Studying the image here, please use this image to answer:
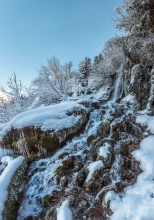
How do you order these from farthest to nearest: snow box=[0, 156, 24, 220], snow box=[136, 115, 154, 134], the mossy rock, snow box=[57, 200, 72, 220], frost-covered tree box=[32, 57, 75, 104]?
frost-covered tree box=[32, 57, 75, 104] < the mossy rock < snow box=[136, 115, 154, 134] < snow box=[0, 156, 24, 220] < snow box=[57, 200, 72, 220]

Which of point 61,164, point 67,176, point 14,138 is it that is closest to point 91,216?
point 67,176

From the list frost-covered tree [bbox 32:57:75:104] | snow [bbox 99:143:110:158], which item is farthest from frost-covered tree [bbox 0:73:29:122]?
snow [bbox 99:143:110:158]

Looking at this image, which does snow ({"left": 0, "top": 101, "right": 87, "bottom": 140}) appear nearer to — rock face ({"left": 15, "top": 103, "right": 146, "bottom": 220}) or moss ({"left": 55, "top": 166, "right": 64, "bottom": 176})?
rock face ({"left": 15, "top": 103, "right": 146, "bottom": 220})

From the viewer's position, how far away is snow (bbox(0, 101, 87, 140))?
23.0ft

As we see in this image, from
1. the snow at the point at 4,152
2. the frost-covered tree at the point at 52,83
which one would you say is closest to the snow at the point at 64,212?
the snow at the point at 4,152

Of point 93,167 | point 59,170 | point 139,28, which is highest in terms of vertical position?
point 139,28

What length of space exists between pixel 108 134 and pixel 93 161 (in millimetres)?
1225

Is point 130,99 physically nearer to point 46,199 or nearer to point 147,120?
point 147,120

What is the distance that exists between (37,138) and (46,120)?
27.6 inches

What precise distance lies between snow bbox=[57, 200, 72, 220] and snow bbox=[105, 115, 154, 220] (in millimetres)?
853

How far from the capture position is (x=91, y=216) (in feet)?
13.2

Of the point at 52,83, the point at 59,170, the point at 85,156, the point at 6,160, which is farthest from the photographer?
the point at 52,83

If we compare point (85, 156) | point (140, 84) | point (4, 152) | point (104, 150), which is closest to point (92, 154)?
point (85, 156)

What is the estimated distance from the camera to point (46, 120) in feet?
23.3
